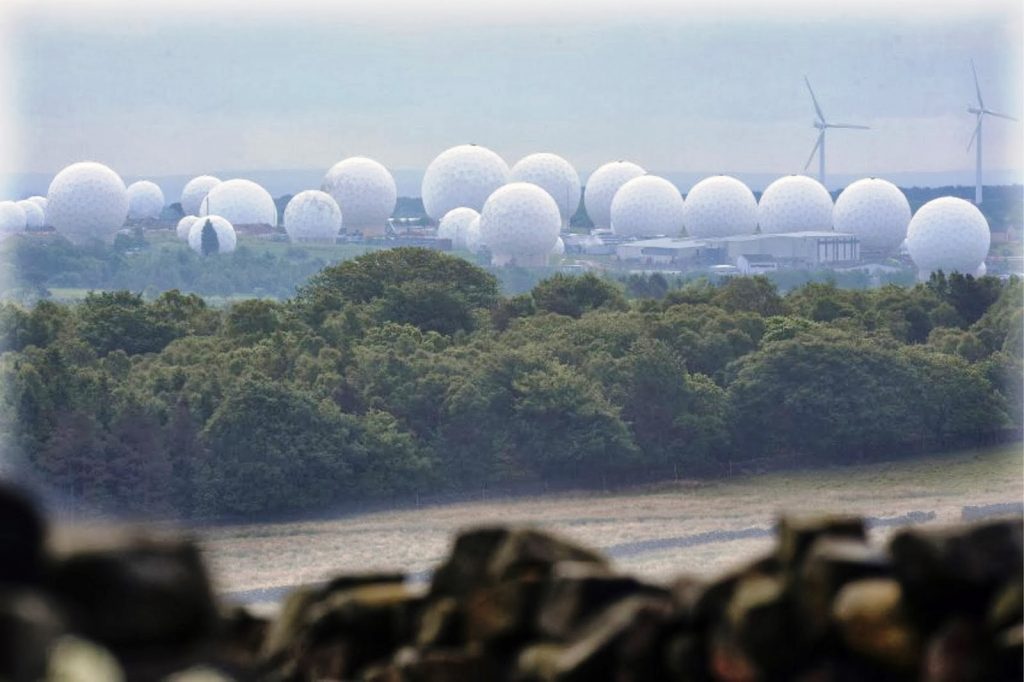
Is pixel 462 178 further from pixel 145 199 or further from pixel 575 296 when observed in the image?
pixel 575 296

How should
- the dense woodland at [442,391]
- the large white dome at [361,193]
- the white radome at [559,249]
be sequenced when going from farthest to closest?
1. the large white dome at [361,193]
2. the white radome at [559,249]
3. the dense woodland at [442,391]

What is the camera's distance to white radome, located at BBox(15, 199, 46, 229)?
79.0 meters

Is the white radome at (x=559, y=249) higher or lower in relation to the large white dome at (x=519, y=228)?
lower

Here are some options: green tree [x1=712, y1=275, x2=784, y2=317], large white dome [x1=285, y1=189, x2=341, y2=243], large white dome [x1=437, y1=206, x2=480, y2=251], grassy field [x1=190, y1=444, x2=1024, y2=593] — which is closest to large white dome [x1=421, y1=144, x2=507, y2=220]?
large white dome [x1=437, y1=206, x2=480, y2=251]

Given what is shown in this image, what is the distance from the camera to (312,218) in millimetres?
86125

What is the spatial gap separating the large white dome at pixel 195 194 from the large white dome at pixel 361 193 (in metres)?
11.4

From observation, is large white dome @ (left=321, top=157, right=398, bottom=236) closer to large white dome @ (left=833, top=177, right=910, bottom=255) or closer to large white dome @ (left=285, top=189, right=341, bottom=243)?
large white dome @ (left=285, top=189, right=341, bottom=243)

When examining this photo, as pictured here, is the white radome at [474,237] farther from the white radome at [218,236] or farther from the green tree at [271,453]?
the green tree at [271,453]

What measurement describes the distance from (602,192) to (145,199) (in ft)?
87.2

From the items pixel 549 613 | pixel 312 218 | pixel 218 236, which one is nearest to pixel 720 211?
pixel 312 218

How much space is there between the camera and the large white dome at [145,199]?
105438mm

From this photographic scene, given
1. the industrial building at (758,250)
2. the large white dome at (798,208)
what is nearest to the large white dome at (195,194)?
the industrial building at (758,250)

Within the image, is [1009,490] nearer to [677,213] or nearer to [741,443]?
[741,443]

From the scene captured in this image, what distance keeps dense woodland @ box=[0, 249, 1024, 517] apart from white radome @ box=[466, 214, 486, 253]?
35.0 meters
